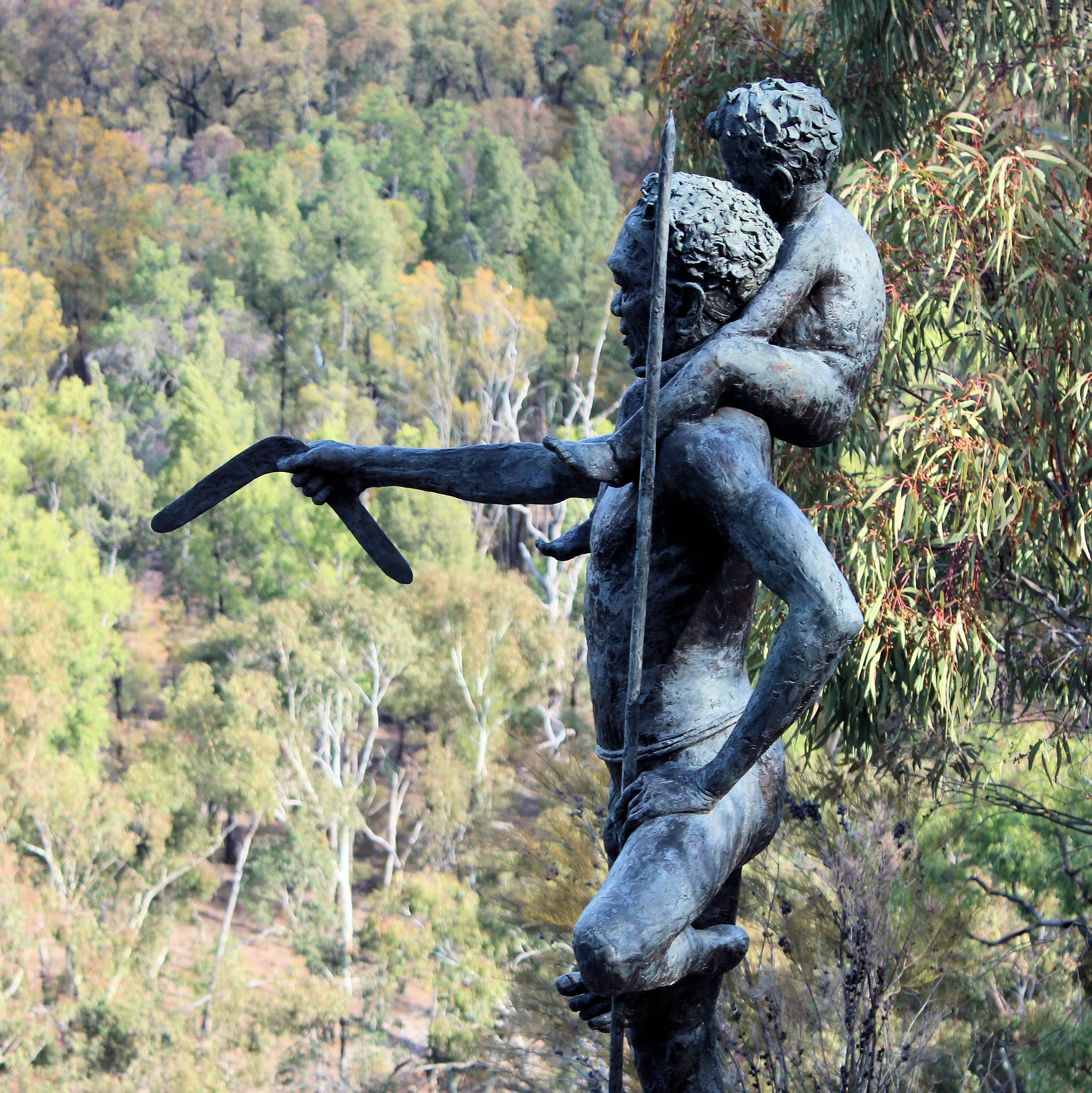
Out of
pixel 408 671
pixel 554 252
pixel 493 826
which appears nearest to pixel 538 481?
pixel 493 826

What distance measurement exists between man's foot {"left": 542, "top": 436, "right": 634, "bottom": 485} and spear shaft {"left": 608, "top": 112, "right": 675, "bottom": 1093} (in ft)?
0.25

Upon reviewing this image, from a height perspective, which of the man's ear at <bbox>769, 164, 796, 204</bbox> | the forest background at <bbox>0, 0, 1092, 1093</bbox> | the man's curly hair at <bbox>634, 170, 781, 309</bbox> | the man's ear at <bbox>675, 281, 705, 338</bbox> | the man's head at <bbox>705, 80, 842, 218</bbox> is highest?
the man's head at <bbox>705, 80, 842, 218</bbox>

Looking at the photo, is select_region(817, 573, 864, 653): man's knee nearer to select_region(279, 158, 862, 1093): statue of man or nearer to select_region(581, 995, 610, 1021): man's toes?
select_region(279, 158, 862, 1093): statue of man

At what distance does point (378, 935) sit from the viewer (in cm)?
2269

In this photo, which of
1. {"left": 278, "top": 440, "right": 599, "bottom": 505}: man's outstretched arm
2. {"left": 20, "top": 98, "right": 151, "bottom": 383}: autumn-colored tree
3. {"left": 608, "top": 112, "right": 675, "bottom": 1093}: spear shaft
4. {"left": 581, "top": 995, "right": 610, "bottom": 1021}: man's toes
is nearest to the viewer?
{"left": 608, "top": 112, "right": 675, "bottom": 1093}: spear shaft

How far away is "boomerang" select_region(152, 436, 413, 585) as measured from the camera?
3.20 metres

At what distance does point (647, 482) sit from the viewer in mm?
2502

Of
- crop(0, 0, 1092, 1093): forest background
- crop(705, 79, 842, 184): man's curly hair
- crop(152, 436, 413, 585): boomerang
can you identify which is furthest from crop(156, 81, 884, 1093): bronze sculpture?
crop(0, 0, 1092, 1093): forest background

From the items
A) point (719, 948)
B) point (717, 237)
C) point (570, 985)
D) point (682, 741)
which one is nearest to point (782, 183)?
point (717, 237)

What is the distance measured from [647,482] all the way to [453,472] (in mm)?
652

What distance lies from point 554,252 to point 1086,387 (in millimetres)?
35351

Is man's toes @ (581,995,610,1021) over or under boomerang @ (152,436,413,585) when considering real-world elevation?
under

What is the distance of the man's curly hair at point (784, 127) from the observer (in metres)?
2.70

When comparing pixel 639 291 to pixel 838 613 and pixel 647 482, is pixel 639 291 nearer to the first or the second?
pixel 647 482
